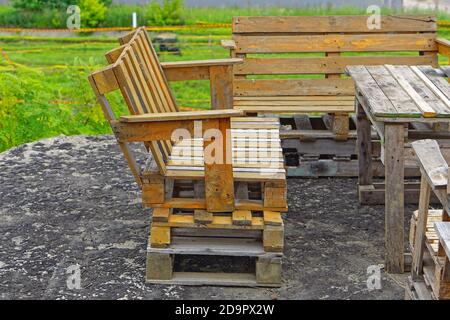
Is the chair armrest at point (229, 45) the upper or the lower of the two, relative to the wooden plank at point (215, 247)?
Answer: upper

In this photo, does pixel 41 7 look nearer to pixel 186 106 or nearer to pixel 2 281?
pixel 186 106

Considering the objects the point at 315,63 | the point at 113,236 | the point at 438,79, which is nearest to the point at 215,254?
the point at 113,236

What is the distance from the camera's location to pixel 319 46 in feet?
22.2

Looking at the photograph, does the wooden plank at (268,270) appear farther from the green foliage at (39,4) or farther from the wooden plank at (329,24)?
the green foliage at (39,4)

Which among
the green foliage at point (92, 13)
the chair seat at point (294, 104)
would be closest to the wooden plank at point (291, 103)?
the chair seat at point (294, 104)

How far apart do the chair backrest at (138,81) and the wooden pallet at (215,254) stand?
0.45 metres

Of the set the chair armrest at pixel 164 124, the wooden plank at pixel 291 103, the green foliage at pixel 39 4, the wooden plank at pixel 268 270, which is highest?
the green foliage at pixel 39 4

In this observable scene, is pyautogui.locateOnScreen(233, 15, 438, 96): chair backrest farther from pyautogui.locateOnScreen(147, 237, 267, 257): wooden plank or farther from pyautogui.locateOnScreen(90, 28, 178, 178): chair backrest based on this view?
pyautogui.locateOnScreen(147, 237, 267, 257): wooden plank

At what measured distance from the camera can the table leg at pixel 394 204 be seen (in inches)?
172

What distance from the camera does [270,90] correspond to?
6.78 m

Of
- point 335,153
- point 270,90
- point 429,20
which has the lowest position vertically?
point 335,153

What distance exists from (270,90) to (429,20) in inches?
62.3
